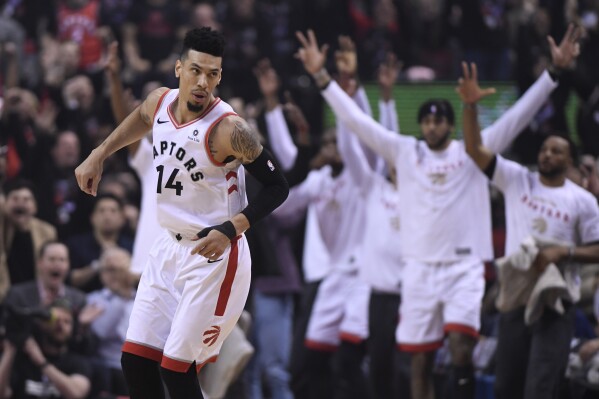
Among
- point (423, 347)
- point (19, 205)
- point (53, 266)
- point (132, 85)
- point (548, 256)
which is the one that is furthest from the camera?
point (132, 85)

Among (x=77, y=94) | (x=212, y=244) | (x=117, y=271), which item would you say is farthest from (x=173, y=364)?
(x=77, y=94)

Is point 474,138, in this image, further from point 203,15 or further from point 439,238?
point 203,15

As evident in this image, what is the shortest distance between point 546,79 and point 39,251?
5164 mm

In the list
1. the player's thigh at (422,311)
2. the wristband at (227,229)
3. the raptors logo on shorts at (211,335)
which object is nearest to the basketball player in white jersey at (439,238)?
the player's thigh at (422,311)

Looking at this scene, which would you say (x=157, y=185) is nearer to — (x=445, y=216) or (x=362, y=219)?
(x=445, y=216)

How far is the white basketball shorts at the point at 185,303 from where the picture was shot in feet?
25.2

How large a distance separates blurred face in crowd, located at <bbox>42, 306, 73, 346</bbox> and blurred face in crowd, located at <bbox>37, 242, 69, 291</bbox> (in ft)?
1.35

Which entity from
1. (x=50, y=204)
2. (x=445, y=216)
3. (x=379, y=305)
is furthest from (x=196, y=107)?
(x=50, y=204)

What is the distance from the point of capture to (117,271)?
1242 centimetres

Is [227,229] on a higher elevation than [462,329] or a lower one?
higher

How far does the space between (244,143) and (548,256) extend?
339 cm

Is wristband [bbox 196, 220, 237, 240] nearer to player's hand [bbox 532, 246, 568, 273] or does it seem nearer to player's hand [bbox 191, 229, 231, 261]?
player's hand [bbox 191, 229, 231, 261]

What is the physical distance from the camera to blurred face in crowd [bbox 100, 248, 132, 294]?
1239 cm

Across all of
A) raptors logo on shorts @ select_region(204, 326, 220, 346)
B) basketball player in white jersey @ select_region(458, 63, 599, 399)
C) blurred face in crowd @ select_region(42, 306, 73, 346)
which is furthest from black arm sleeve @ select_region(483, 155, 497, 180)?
blurred face in crowd @ select_region(42, 306, 73, 346)
